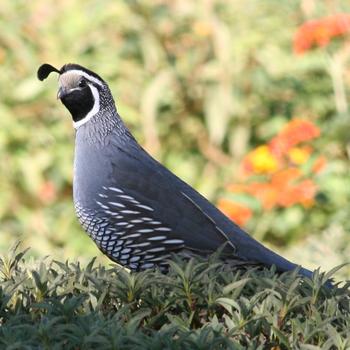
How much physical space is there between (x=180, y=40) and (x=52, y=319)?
5990 mm

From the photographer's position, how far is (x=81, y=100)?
500 centimetres

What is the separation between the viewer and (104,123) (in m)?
4.91

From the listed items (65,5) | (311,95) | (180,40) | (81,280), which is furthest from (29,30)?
(81,280)

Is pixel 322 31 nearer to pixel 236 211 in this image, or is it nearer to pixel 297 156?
pixel 297 156

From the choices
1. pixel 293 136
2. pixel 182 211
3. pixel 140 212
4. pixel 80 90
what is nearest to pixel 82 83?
pixel 80 90

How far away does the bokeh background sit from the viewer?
8391 mm

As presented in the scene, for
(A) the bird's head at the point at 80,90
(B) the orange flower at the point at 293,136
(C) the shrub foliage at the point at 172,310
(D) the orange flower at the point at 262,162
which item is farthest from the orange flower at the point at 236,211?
(C) the shrub foliage at the point at 172,310

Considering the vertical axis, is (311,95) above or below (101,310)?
above

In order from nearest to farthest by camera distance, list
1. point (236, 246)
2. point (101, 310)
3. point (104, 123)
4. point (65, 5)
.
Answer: point (101, 310) → point (236, 246) → point (104, 123) → point (65, 5)

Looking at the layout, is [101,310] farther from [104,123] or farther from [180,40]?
[180,40]

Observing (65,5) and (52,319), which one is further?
(65,5)

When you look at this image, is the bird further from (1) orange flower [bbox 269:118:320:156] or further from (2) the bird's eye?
(1) orange flower [bbox 269:118:320:156]

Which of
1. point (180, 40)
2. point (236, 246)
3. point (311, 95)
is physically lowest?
point (236, 246)

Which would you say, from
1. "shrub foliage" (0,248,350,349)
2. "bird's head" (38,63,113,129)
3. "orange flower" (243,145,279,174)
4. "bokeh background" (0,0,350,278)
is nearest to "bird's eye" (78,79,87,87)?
"bird's head" (38,63,113,129)
